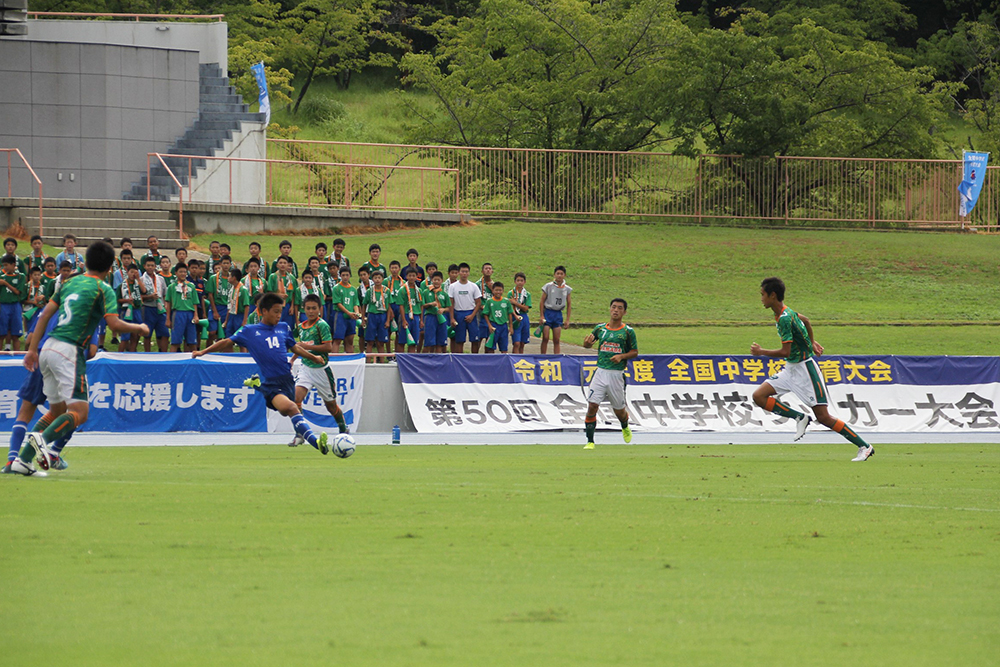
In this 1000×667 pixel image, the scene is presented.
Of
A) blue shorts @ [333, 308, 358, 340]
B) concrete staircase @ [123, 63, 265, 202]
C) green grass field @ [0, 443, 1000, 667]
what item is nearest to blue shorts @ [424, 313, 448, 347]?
blue shorts @ [333, 308, 358, 340]

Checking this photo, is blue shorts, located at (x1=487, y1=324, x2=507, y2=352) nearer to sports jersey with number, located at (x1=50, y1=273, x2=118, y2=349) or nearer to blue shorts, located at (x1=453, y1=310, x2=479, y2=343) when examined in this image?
blue shorts, located at (x1=453, y1=310, x2=479, y2=343)

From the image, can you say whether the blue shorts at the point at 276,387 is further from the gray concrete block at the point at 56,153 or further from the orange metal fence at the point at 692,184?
the orange metal fence at the point at 692,184

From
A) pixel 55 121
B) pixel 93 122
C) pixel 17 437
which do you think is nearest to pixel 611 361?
pixel 17 437

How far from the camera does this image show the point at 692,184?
4128 cm

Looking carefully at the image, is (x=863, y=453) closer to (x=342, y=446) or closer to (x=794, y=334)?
(x=794, y=334)

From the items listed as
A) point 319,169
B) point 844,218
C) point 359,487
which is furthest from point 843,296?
point 359,487

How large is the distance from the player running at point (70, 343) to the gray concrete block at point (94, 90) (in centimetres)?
2699

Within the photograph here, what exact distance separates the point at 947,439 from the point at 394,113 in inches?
1900

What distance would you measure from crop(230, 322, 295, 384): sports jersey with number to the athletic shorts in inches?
130

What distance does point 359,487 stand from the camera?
10.2 meters

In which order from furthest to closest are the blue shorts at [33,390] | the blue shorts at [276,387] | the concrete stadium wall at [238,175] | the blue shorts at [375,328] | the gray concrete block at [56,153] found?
the concrete stadium wall at [238,175]
the gray concrete block at [56,153]
the blue shorts at [375,328]
the blue shorts at [276,387]
the blue shorts at [33,390]

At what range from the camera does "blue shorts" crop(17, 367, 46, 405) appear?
10289 mm

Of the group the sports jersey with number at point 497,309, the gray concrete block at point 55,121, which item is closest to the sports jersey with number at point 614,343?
the sports jersey with number at point 497,309

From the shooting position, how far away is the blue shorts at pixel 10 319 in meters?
21.4
